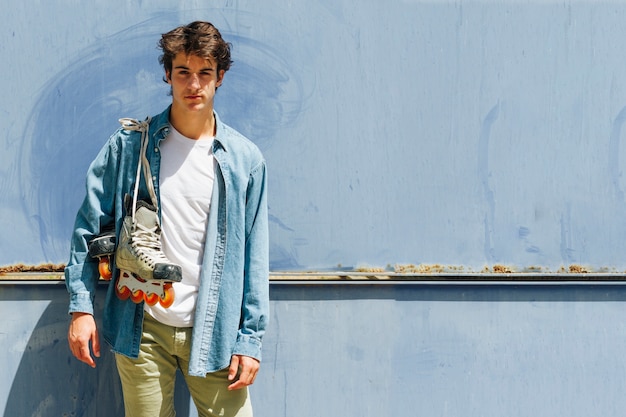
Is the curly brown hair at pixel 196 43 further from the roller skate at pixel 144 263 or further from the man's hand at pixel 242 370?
the man's hand at pixel 242 370

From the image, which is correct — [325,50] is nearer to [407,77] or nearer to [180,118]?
[407,77]

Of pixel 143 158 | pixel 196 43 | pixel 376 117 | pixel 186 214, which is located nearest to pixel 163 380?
pixel 186 214

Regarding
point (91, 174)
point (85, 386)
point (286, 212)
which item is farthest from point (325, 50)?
point (85, 386)

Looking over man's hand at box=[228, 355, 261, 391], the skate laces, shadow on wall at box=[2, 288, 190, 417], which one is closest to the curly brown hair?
the skate laces

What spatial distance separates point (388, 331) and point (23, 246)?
1.57 m

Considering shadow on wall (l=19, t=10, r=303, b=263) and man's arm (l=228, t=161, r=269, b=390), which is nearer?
man's arm (l=228, t=161, r=269, b=390)

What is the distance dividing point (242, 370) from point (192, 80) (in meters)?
1.08

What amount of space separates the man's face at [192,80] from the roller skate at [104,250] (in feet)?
1.86

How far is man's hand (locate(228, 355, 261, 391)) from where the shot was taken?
10.2ft

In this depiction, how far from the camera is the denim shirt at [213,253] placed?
3.09m

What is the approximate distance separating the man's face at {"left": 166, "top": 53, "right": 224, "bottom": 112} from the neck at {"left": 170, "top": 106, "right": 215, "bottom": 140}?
0.06 meters

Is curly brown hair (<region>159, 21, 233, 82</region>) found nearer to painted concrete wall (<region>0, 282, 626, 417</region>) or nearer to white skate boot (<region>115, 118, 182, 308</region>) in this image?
white skate boot (<region>115, 118, 182, 308</region>)

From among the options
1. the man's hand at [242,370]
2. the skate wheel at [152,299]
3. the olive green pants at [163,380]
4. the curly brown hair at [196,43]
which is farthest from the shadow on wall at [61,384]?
the curly brown hair at [196,43]

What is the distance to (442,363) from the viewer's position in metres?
3.58
